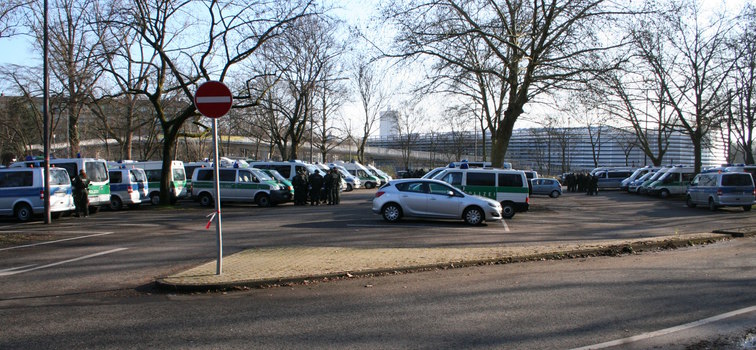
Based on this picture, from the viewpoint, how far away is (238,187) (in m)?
24.5

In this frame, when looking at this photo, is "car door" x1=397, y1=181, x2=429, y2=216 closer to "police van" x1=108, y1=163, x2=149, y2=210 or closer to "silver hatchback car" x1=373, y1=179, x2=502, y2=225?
"silver hatchback car" x1=373, y1=179, x2=502, y2=225

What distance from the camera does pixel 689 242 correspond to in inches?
498

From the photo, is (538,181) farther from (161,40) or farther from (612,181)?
(161,40)

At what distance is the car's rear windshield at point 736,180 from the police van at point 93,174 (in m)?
26.0

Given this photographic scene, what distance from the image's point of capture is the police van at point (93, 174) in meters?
20.0

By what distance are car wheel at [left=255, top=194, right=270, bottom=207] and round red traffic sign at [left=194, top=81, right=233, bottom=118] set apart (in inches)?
665

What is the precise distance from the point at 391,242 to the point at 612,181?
44925 mm

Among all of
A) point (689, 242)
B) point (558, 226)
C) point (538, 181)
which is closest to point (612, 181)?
point (538, 181)

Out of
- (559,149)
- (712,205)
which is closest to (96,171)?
(712,205)

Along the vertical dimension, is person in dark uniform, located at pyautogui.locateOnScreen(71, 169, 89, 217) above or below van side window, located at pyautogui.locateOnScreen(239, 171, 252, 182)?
below

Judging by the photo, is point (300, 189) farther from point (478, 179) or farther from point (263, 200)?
point (478, 179)

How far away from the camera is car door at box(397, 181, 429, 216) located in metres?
16.6

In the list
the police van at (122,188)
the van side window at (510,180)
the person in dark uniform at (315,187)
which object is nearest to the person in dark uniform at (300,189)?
the person in dark uniform at (315,187)

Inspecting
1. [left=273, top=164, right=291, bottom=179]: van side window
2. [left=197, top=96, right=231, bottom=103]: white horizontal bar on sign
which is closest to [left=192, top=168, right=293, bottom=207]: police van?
[left=273, top=164, right=291, bottom=179]: van side window
